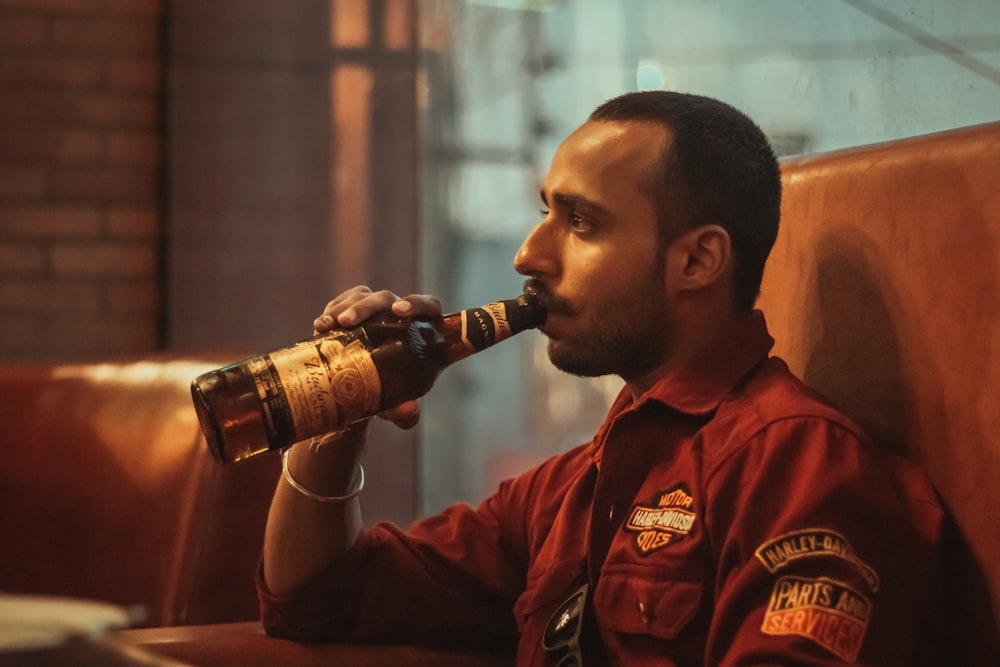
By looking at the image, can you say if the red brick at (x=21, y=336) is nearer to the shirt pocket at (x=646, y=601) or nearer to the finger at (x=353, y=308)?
the finger at (x=353, y=308)

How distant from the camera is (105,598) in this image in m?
1.54

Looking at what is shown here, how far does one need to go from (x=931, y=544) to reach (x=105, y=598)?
1.08 meters

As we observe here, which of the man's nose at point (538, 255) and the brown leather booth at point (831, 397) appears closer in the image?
the brown leather booth at point (831, 397)

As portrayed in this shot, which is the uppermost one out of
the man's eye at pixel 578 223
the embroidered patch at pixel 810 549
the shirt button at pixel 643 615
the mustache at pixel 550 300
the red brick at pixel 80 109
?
the red brick at pixel 80 109

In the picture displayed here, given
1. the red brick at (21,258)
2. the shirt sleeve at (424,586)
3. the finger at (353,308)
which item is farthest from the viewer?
the red brick at (21,258)

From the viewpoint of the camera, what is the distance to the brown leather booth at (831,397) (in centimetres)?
98

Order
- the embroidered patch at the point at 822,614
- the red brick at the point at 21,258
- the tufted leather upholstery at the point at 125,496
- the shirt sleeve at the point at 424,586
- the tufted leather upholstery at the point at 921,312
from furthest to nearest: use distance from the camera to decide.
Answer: the red brick at the point at 21,258 → the tufted leather upholstery at the point at 125,496 → the shirt sleeve at the point at 424,586 → the tufted leather upholstery at the point at 921,312 → the embroidered patch at the point at 822,614

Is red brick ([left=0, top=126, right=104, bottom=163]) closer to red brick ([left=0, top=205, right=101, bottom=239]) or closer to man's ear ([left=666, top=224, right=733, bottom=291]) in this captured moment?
red brick ([left=0, top=205, right=101, bottom=239])

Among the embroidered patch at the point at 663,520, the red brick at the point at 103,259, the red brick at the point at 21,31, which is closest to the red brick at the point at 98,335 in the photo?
the red brick at the point at 103,259

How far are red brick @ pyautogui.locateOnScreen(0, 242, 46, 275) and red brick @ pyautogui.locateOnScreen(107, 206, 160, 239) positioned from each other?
19 centimetres

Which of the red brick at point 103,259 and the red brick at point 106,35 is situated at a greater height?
the red brick at point 106,35

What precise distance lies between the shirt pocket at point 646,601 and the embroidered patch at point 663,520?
26mm

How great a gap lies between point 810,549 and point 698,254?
0.38m

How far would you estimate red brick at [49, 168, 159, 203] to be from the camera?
9.95 feet
